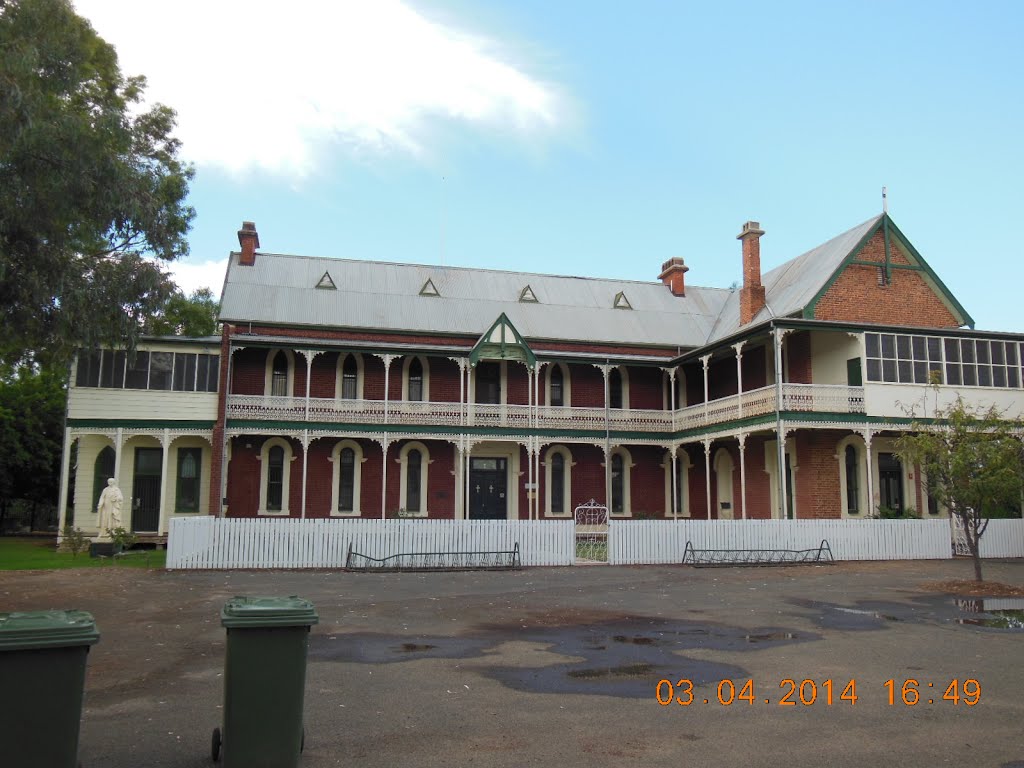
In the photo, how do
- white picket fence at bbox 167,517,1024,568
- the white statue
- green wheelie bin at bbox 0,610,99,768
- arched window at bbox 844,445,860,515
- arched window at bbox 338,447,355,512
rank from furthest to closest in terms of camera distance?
arched window at bbox 338,447,355,512
arched window at bbox 844,445,860,515
the white statue
white picket fence at bbox 167,517,1024,568
green wheelie bin at bbox 0,610,99,768

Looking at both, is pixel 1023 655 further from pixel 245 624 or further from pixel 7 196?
pixel 7 196

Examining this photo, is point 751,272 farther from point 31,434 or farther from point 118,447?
point 31,434

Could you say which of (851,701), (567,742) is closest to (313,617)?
(567,742)

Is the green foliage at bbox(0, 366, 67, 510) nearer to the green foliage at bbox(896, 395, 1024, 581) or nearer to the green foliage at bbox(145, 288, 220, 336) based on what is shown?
the green foliage at bbox(145, 288, 220, 336)

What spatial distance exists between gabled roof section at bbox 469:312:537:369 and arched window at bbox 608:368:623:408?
4.51 m

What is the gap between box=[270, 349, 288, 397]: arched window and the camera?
1240 inches

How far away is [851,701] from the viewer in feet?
26.4

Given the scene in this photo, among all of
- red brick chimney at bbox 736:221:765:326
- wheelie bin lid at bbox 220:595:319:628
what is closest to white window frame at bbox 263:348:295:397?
red brick chimney at bbox 736:221:765:326

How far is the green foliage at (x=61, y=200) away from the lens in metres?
16.4

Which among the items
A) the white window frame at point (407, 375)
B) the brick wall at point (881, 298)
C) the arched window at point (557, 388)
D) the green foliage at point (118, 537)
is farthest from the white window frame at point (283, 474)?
the brick wall at point (881, 298)

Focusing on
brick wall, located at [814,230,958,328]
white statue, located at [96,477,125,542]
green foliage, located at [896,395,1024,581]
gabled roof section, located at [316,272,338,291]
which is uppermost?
gabled roof section, located at [316,272,338,291]

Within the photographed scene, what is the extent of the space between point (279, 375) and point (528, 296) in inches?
436

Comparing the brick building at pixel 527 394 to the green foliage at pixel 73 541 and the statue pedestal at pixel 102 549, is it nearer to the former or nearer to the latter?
the green foliage at pixel 73 541

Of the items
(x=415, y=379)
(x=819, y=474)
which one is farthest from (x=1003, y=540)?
(x=415, y=379)
